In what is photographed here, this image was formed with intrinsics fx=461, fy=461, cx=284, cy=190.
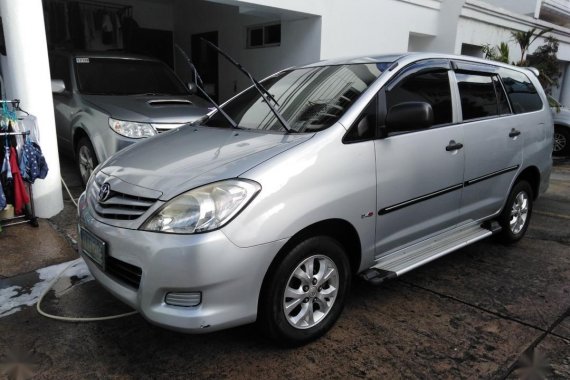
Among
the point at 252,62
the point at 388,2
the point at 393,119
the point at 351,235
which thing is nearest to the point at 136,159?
the point at 351,235

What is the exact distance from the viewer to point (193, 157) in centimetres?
268

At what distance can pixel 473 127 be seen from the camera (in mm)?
3617

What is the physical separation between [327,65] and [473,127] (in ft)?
4.08

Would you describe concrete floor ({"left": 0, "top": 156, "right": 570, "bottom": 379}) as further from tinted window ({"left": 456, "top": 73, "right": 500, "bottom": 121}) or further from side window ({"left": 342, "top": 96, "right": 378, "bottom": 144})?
tinted window ({"left": 456, "top": 73, "right": 500, "bottom": 121})

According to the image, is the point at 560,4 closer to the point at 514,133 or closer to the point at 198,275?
the point at 514,133

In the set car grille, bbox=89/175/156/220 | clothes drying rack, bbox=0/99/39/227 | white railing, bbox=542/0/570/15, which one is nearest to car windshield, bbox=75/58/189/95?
clothes drying rack, bbox=0/99/39/227

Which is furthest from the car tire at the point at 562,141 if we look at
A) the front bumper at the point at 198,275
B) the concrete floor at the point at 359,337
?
the front bumper at the point at 198,275

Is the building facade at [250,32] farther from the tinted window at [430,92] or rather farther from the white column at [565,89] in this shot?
the white column at [565,89]

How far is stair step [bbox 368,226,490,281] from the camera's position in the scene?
305 cm

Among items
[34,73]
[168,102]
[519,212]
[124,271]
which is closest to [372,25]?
[168,102]

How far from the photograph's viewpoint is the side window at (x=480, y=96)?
366 centimetres

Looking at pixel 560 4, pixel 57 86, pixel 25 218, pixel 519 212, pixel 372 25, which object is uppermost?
pixel 560 4

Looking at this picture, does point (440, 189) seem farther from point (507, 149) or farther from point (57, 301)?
point (57, 301)

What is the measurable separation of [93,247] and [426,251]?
2.23 m
